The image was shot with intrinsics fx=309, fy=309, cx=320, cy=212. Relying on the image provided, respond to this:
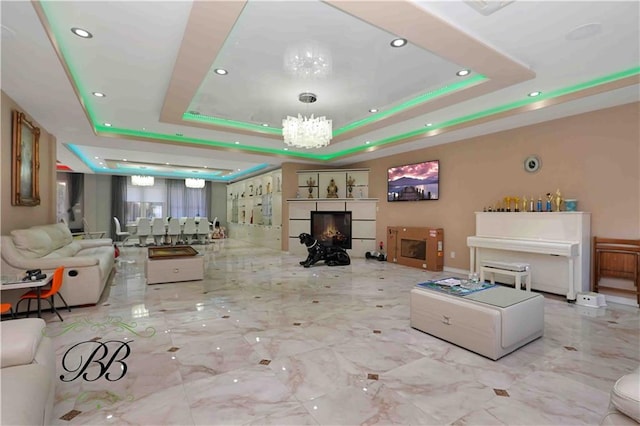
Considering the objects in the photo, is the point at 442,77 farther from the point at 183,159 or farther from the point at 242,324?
the point at 183,159

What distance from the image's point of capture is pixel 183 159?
9.47 meters

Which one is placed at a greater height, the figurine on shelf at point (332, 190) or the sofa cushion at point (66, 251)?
the figurine on shelf at point (332, 190)

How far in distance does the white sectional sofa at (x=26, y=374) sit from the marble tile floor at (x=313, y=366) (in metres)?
0.42

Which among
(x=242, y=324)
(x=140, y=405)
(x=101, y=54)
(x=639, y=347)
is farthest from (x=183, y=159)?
(x=639, y=347)

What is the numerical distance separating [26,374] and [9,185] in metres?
3.85

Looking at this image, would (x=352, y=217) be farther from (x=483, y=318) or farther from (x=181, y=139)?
(x=483, y=318)

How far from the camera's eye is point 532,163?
5.34 metres

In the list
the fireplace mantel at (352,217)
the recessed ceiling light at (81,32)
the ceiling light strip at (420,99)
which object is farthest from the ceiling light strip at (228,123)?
the fireplace mantel at (352,217)

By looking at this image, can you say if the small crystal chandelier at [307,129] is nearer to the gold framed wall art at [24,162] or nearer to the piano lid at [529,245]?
the piano lid at [529,245]

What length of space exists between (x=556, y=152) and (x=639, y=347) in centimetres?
321

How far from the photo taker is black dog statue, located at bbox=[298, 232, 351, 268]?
7.27 metres

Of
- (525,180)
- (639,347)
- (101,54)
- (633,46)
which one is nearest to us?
(639,347)

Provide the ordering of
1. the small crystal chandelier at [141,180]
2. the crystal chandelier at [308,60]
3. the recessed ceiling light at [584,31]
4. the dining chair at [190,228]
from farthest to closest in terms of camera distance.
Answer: the small crystal chandelier at [141,180] < the dining chair at [190,228] < the crystal chandelier at [308,60] < the recessed ceiling light at [584,31]

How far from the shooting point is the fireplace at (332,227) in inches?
352
